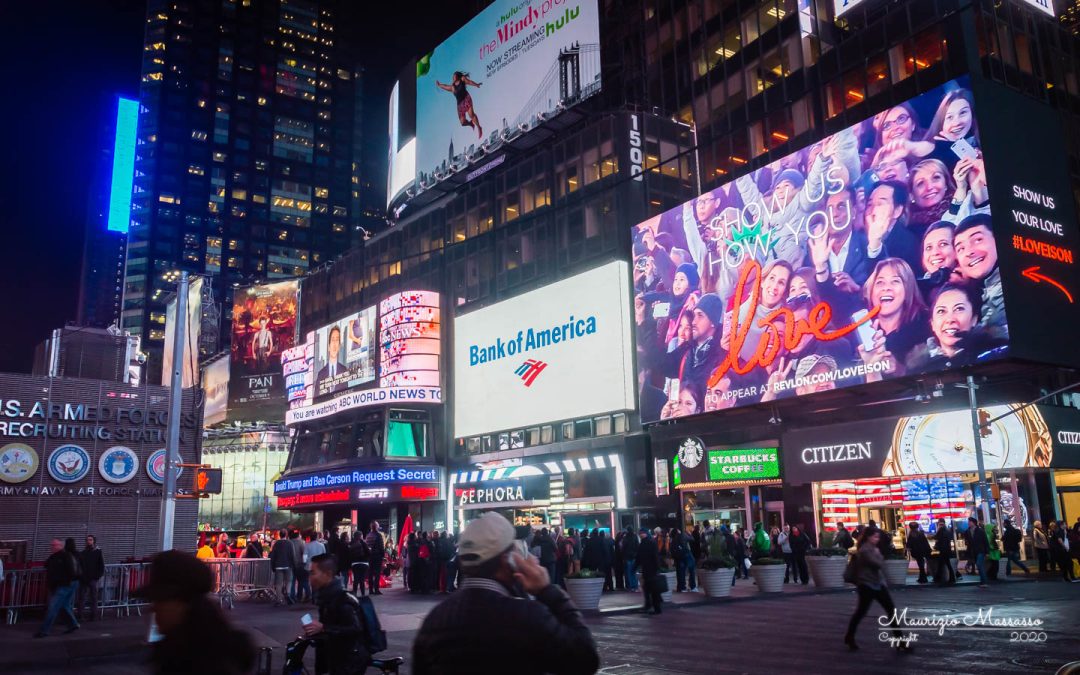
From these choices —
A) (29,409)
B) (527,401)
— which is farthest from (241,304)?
(29,409)

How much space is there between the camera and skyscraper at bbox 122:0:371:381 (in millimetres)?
135250

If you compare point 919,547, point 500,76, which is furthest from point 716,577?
point 500,76

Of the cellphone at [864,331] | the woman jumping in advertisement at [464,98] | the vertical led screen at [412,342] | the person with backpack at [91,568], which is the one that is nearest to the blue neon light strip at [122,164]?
the woman jumping in advertisement at [464,98]

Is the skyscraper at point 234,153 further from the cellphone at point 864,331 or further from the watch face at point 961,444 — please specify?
the watch face at point 961,444

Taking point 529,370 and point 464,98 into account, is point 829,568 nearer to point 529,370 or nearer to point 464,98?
point 529,370

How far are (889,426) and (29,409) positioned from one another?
29.1 metres

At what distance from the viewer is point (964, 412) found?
30766mm

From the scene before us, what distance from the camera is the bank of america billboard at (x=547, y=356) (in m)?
43.3

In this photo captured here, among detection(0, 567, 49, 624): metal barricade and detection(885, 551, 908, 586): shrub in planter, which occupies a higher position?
detection(0, 567, 49, 624): metal barricade

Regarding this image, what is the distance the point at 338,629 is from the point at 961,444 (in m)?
29.4

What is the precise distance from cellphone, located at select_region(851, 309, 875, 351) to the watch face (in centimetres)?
345

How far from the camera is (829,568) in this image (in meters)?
23.6

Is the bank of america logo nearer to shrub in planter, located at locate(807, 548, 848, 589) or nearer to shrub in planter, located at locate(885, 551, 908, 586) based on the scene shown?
shrub in planter, located at locate(807, 548, 848, 589)

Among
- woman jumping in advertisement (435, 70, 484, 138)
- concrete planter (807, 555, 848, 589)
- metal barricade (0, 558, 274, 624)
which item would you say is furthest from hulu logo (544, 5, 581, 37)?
metal barricade (0, 558, 274, 624)
